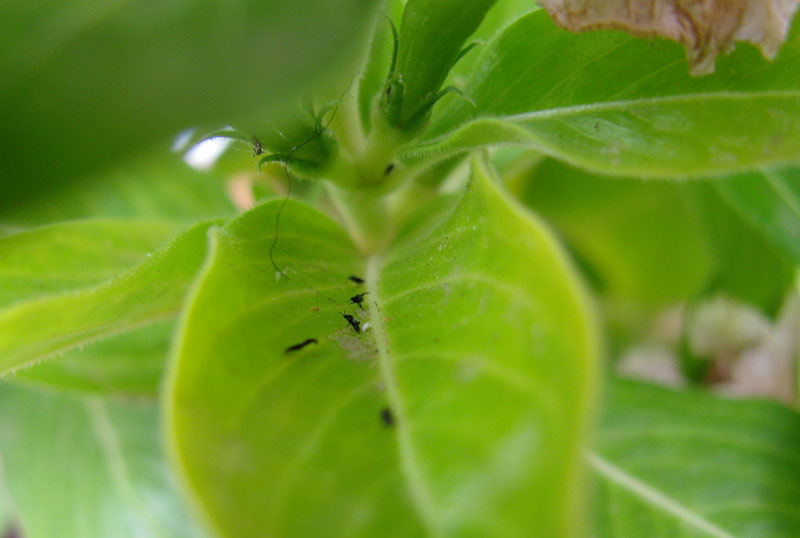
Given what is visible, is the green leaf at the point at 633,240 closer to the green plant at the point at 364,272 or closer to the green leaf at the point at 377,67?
the green plant at the point at 364,272

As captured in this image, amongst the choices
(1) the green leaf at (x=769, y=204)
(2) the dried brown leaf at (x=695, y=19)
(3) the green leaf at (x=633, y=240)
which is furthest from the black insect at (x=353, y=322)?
(3) the green leaf at (x=633, y=240)

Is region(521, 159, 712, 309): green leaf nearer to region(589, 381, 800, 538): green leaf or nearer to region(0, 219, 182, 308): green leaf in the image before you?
region(589, 381, 800, 538): green leaf

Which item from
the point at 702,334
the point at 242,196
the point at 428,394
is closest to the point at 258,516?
the point at 428,394

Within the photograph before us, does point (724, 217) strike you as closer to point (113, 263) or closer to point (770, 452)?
point (770, 452)

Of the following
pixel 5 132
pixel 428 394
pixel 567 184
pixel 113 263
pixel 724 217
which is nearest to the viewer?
pixel 5 132

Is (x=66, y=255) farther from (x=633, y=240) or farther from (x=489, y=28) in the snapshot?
(x=633, y=240)

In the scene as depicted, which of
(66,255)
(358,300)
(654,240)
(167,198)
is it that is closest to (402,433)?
(358,300)
